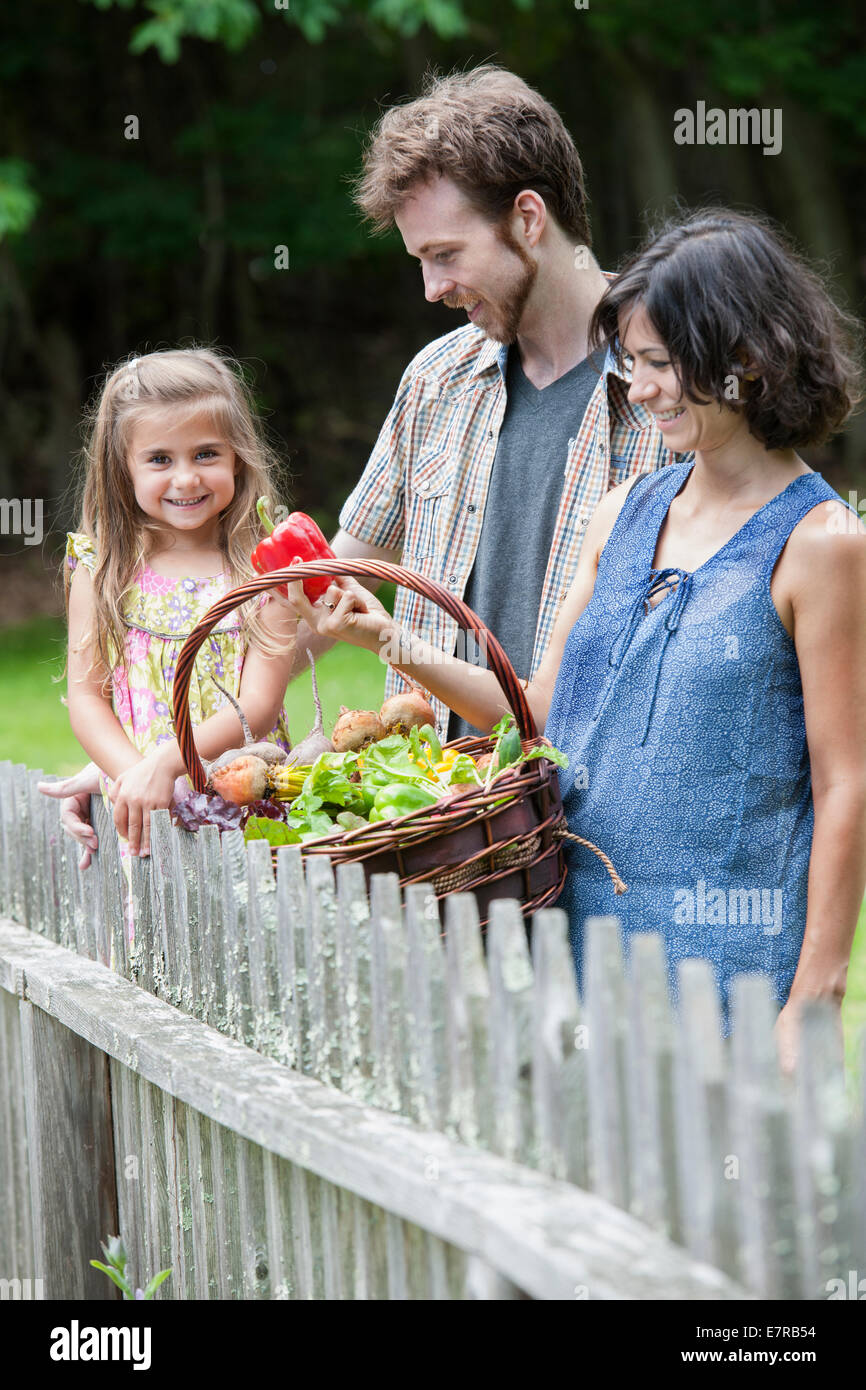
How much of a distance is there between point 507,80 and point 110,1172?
99.9 inches

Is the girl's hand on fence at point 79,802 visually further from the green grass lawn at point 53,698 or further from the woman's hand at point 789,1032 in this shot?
the green grass lawn at point 53,698

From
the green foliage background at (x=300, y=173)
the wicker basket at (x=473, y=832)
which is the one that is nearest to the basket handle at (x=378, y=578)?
the wicker basket at (x=473, y=832)

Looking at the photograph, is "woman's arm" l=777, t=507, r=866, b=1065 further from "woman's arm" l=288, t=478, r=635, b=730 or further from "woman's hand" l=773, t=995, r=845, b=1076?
"woman's arm" l=288, t=478, r=635, b=730

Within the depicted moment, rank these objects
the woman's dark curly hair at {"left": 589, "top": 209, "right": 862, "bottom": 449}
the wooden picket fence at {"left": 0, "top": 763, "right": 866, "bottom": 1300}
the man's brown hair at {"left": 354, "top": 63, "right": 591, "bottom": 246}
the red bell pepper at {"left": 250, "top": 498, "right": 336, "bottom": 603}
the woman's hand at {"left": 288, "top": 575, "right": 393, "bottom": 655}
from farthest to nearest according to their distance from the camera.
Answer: the man's brown hair at {"left": 354, "top": 63, "right": 591, "bottom": 246} → the red bell pepper at {"left": 250, "top": 498, "right": 336, "bottom": 603} → the woman's hand at {"left": 288, "top": 575, "right": 393, "bottom": 655} → the woman's dark curly hair at {"left": 589, "top": 209, "right": 862, "bottom": 449} → the wooden picket fence at {"left": 0, "top": 763, "right": 866, "bottom": 1300}

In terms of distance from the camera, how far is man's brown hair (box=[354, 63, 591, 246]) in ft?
10.0

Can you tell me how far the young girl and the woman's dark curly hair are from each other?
1.16m

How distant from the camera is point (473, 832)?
2160 mm

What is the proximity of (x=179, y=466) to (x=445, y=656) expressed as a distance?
0.86 metres

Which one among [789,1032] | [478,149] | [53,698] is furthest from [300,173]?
[789,1032]

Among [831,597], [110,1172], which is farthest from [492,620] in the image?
[110,1172]

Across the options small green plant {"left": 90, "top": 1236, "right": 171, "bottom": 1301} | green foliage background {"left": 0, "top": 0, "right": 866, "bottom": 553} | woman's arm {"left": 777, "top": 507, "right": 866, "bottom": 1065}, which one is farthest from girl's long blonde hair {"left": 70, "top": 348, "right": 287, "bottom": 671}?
green foliage background {"left": 0, "top": 0, "right": 866, "bottom": 553}

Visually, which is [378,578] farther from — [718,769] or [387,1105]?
[387,1105]
